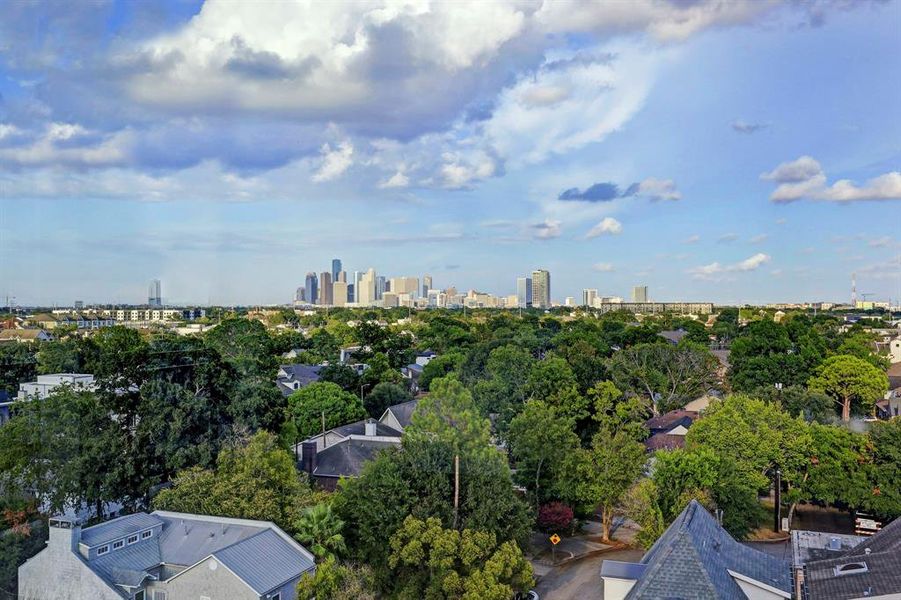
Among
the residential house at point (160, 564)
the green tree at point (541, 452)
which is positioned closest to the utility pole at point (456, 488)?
the residential house at point (160, 564)

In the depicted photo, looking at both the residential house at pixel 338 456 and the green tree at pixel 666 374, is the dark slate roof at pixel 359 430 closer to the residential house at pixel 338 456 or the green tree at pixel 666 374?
the residential house at pixel 338 456

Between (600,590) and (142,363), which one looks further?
(142,363)

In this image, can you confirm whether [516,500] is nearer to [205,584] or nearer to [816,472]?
[205,584]

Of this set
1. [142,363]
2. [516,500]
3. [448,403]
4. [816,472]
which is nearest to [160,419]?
[142,363]

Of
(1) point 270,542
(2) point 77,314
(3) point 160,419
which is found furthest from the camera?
(2) point 77,314

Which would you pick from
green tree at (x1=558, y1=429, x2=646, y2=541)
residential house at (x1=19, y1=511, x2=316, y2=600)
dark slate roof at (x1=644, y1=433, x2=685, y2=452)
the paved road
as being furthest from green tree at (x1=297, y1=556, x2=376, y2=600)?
dark slate roof at (x1=644, y1=433, x2=685, y2=452)
